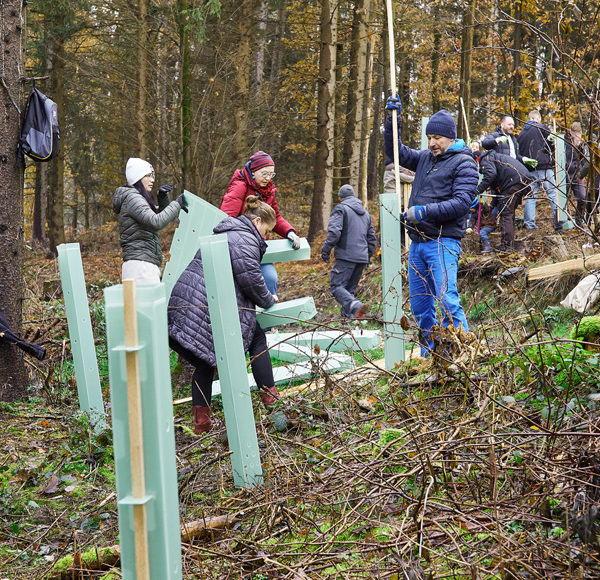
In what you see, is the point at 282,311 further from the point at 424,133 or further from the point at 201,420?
the point at 424,133

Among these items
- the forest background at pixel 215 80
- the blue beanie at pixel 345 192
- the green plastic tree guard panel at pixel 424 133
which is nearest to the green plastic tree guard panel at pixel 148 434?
the green plastic tree guard panel at pixel 424 133

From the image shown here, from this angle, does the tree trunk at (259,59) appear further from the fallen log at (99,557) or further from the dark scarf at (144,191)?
the fallen log at (99,557)

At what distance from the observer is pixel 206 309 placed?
4.98 meters

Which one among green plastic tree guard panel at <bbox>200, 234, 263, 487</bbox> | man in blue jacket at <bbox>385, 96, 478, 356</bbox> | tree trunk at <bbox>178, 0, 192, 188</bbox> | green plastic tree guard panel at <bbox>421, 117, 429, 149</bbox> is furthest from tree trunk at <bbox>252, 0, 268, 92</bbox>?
green plastic tree guard panel at <bbox>200, 234, 263, 487</bbox>

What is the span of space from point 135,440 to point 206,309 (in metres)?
3.11

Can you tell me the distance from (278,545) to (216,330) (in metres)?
1.30

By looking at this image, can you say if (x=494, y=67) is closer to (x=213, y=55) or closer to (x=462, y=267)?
(x=213, y=55)

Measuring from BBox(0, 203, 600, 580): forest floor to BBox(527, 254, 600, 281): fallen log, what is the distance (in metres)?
2.89

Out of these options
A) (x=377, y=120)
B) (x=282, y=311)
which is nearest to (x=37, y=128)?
(x=282, y=311)

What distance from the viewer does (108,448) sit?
189 inches

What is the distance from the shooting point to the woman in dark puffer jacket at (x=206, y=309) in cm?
495

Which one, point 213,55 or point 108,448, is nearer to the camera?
point 108,448

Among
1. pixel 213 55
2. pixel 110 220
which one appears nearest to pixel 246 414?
pixel 213 55

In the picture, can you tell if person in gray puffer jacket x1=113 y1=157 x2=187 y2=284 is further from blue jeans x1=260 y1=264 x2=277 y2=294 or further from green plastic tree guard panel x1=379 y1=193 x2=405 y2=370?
green plastic tree guard panel x1=379 y1=193 x2=405 y2=370
